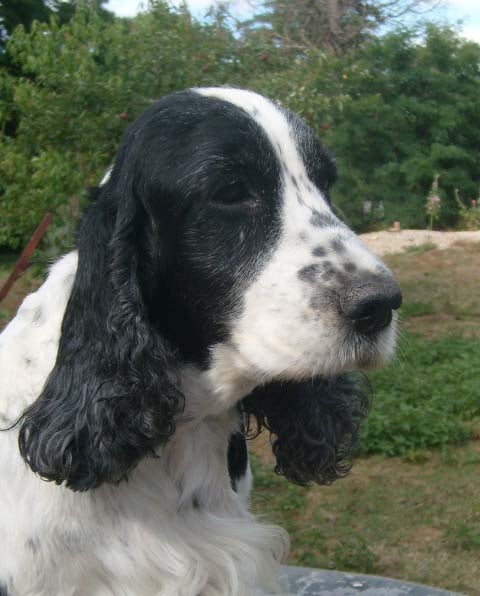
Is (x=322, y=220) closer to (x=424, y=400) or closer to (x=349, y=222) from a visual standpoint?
(x=349, y=222)

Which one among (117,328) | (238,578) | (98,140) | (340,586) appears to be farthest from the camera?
(98,140)

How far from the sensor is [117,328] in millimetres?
2111

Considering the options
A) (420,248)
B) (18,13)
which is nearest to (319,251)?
(420,248)

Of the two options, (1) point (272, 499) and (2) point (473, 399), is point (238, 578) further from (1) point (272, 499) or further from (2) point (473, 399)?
(2) point (473, 399)

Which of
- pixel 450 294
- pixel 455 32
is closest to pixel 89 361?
pixel 450 294

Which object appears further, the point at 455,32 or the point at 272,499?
the point at 455,32

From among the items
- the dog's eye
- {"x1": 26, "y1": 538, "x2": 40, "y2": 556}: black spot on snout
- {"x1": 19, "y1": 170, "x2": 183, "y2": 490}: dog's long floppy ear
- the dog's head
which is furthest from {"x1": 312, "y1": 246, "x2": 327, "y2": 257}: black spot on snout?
{"x1": 26, "y1": 538, "x2": 40, "y2": 556}: black spot on snout

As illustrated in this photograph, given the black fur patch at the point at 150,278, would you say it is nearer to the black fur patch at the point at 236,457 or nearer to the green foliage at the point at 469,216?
the black fur patch at the point at 236,457

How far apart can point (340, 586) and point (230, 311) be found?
145 cm

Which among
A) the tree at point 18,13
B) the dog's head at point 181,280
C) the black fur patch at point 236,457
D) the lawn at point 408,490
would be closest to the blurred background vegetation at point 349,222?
the lawn at point 408,490

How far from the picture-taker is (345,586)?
121 inches

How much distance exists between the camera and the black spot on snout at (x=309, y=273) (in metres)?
1.94

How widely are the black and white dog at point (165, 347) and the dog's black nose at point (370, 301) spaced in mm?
19

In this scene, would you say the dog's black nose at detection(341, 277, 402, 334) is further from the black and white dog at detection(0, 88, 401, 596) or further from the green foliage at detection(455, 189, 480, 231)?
the green foliage at detection(455, 189, 480, 231)
